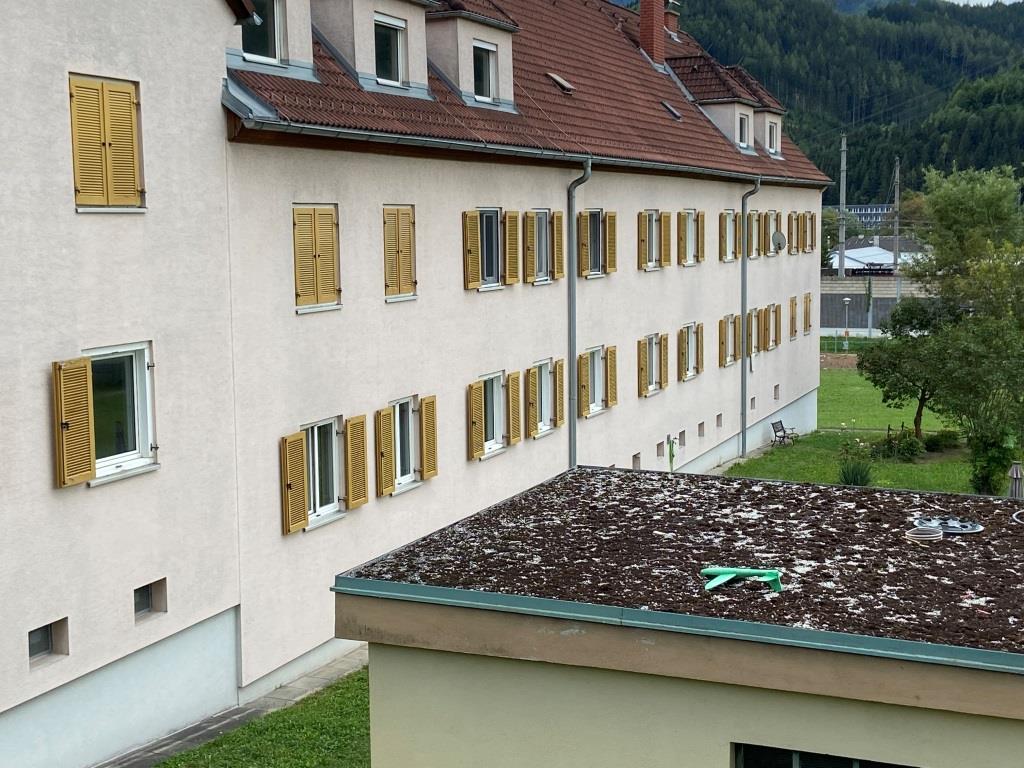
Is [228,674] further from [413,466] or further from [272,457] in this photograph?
[413,466]

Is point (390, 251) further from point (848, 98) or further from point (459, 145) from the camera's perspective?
point (848, 98)

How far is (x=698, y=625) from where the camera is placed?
7480mm

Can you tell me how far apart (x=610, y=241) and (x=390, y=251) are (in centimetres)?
880

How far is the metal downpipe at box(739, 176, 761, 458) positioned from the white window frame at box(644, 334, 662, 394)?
634 cm

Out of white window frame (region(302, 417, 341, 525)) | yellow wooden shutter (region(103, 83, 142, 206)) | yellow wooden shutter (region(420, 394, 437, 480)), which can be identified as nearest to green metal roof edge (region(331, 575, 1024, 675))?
yellow wooden shutter (region(103, 83, 142, 206))

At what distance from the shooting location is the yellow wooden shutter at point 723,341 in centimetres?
3306

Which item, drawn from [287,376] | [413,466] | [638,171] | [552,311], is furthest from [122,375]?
[638,171]

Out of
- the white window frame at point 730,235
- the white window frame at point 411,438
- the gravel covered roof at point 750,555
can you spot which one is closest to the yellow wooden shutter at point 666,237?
the white window frame at point 730,235

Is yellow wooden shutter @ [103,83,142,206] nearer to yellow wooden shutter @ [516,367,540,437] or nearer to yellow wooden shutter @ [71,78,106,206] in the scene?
yellow wooden shutter @ [71,78,106,206]

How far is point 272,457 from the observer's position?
48.6 feet

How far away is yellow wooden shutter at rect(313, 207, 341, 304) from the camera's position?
1550 centimetres

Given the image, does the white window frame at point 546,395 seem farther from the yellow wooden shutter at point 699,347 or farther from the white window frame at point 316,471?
the yellow wooden shutter at point 699,347

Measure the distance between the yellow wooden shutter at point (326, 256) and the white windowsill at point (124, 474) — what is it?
3.49 meters

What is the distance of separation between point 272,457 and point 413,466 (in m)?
3.47
